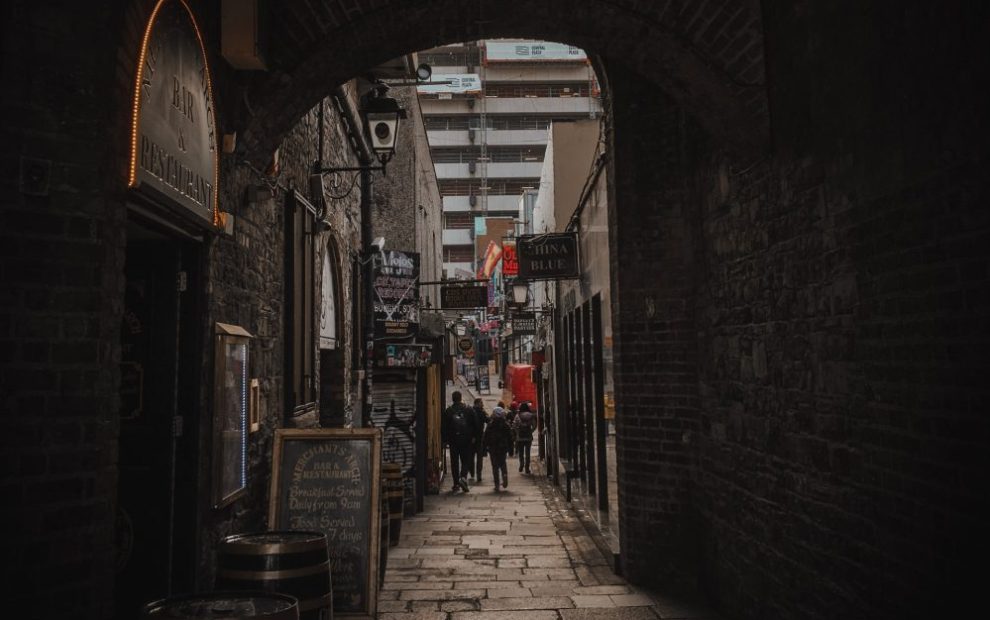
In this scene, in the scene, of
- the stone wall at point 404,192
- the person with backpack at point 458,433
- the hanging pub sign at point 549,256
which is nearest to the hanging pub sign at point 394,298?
the hanging pub sign at point 549,256

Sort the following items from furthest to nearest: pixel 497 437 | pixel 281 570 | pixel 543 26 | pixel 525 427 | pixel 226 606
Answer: pixel 525 427 → pixel 497 437 → pixel 543 26 → pixel 281 570 → pixel 226 606

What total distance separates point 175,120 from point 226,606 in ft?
8.32

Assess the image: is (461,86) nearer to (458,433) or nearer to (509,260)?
(509,260)

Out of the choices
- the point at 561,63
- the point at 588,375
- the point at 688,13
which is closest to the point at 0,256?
the point at 688,13

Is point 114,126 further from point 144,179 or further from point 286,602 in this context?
point 286,602

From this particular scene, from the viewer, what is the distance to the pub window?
675 centimetres

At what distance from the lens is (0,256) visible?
2.79 meters

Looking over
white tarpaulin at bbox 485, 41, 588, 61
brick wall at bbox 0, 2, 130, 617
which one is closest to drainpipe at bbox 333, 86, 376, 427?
brick wall at bbox 0, 2, 130, 617

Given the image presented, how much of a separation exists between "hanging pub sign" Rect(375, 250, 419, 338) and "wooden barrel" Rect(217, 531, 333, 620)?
7.85 meters

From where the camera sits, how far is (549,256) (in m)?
11.0

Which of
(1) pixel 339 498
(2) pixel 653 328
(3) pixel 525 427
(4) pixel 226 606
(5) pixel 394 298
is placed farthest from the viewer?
(3) pixel 525 427

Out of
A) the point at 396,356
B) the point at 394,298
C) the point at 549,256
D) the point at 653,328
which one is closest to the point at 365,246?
the point at 394,298

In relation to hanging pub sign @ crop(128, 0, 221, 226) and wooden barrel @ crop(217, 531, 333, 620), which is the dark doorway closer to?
hanging pub sign @ crop(128, 0, 221, 226)

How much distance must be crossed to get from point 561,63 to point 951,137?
154ft
